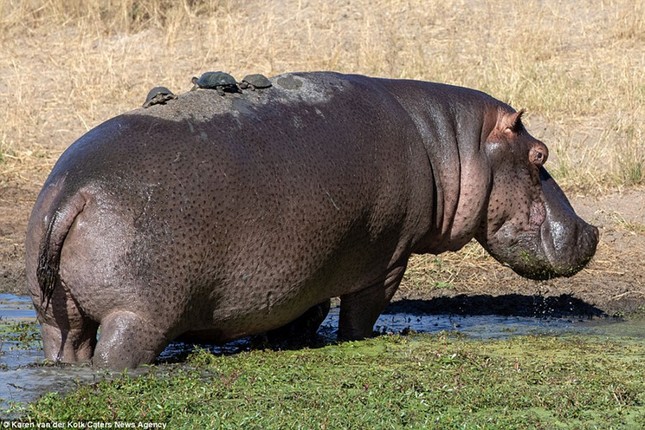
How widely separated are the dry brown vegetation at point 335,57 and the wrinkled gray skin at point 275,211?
2384mm

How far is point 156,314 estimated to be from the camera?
5082 mm

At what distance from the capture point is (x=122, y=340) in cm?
503

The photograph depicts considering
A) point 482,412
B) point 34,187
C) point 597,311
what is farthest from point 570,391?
point 34,187

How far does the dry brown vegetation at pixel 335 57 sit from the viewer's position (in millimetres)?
10023

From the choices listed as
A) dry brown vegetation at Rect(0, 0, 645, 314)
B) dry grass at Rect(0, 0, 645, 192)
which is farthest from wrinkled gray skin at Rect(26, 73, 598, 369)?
dry grass at Rect(0, 0, 645, 192)

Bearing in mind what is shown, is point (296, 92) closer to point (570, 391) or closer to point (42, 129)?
point (570, 391)

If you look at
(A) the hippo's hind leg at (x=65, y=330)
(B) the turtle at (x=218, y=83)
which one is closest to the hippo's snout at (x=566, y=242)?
(B) the turtle at (x=218, y=83)

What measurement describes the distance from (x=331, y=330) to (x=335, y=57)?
5.48 meters

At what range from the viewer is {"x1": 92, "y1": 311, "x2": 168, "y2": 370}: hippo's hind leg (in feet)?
16.5

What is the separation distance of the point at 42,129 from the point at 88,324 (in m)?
5.78

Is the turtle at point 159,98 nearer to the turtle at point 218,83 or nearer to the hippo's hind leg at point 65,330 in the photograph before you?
the turtle at point 218,83

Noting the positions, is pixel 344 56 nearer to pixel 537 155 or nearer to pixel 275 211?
pixel 537 155

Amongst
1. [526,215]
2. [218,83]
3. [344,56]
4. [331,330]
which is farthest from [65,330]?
[344,56]

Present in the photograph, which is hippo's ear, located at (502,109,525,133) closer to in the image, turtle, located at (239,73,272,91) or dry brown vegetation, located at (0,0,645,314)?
turtle, located at (239,73,272,91)
